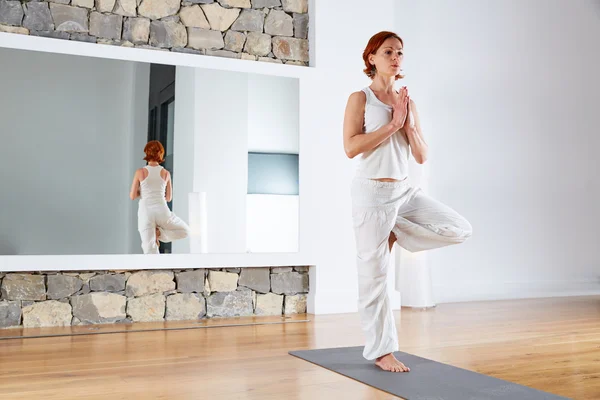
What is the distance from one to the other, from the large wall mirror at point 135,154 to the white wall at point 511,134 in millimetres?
1577

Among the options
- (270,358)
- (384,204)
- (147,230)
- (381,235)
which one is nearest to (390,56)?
(384,204)

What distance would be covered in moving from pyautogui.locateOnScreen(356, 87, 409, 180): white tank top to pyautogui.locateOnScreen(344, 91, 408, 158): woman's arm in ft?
0.10

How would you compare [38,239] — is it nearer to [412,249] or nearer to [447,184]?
[412,249]

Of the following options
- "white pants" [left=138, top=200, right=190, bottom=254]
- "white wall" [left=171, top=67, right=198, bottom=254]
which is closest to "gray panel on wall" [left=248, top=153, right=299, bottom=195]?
"white wall" [left=171, top=67, right=198, bottom=254]

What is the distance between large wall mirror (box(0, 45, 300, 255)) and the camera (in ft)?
13.5

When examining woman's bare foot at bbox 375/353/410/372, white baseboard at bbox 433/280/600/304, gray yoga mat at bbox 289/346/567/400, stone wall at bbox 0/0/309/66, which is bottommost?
gray yoga mat at bbox 289/346/567/400

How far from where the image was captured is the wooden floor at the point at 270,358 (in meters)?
2.44

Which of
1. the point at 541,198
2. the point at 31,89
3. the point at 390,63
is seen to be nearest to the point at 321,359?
the point at 390,63

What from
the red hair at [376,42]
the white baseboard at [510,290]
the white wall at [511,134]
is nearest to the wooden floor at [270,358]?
the white baseboard at [510,290]

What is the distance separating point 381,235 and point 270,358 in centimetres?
82

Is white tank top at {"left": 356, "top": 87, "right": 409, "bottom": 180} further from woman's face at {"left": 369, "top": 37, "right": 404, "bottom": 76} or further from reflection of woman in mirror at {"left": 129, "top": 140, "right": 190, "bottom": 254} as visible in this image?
reflection of woman in mirror at {"left": 129, "top": 140, "right": 190, "bottom": 254}

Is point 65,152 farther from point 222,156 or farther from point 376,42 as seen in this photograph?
point 376,42

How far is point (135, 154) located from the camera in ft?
14.2

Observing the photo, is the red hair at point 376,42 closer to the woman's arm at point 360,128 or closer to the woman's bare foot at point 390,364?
the woman's arm at point 360,128
